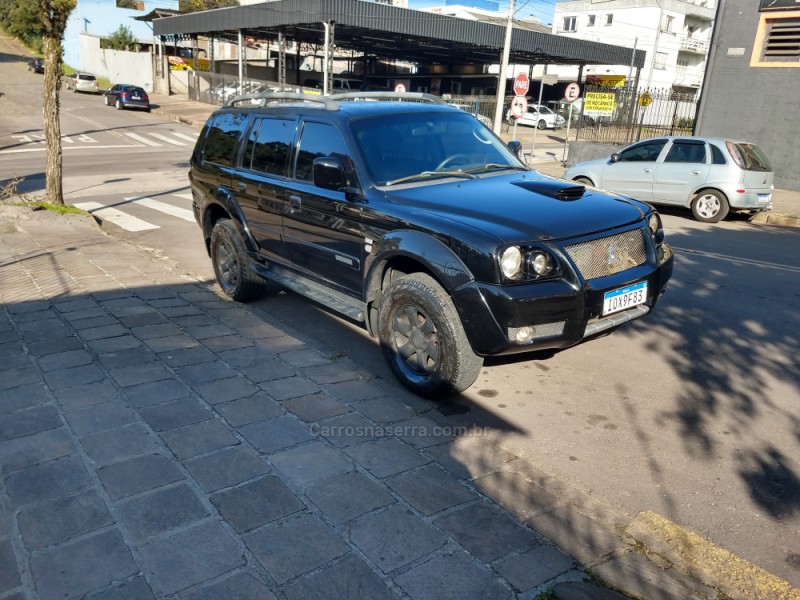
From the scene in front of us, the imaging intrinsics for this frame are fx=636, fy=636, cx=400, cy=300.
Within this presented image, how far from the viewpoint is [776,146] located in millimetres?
17203

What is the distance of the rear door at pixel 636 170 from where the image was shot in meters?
12.9

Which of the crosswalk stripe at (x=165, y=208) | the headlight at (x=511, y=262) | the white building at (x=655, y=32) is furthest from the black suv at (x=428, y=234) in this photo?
the white building at (x=655, y=32)

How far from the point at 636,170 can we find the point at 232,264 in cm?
962

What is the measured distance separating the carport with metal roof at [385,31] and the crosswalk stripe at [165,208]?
16.5 meters

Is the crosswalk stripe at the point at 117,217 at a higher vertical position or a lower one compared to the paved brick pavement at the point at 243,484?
lower

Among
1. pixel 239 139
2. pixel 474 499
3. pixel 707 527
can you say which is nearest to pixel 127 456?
pixel 474 499

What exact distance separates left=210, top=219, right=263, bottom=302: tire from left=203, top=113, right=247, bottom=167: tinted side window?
0.66 metres

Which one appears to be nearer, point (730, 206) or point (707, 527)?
point (707, 527)

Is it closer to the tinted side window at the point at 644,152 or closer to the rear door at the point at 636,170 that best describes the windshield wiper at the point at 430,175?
the rear door at the point at 636,170

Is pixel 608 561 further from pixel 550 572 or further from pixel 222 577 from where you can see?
pixel 222 577

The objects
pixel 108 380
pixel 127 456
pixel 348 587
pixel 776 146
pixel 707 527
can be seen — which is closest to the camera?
pixel 348 587

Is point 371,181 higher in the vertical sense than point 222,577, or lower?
higher

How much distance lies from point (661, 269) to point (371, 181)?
Result: 86.8 inches

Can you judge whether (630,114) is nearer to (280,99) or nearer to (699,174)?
(699,174)
